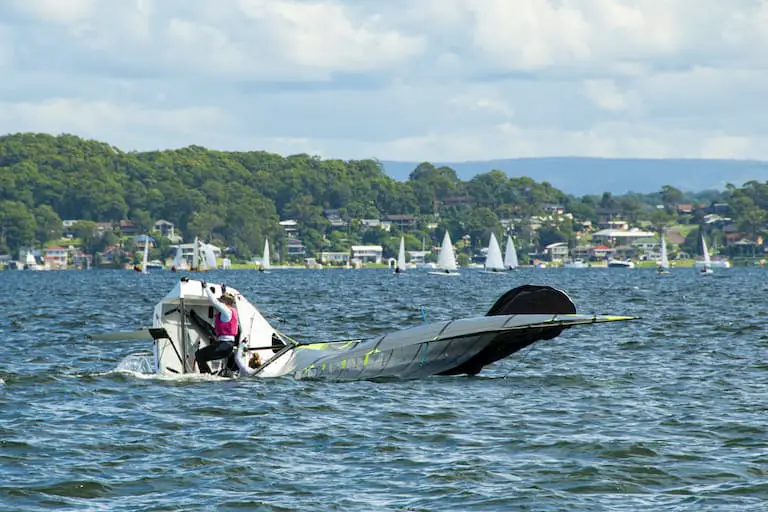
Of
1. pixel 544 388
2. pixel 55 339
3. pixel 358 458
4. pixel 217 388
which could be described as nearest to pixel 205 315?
pixel 217 388

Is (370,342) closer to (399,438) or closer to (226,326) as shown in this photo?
(226,326)

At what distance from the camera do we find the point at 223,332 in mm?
27891

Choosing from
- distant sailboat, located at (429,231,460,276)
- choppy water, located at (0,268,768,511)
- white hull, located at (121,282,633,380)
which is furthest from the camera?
distant sailboat, located at (429,231,460,276)

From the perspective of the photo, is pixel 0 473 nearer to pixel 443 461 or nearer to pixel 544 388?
pixel 443 461

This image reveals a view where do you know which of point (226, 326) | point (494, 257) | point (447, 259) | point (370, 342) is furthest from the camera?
point (494, 257)

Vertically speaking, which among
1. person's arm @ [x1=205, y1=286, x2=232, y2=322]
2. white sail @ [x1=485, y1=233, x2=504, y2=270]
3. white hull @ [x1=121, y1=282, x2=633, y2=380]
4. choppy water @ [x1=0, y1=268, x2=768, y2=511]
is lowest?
choppy water @ [x1=0, y1=268, x2=768, y2=511]

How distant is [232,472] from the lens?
18.6 m

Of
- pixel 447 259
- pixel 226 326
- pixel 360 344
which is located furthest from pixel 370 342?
pixel 447 259

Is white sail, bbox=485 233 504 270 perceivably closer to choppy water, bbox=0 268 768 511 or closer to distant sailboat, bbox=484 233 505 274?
distant sailboat, bbox=484 233 505 274

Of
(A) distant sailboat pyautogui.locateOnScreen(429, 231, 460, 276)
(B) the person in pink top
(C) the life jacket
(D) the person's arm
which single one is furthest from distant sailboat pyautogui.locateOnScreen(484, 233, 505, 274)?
(D) the person's arm

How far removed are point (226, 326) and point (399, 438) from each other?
760 centimetres

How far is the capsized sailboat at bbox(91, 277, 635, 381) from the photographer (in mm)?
27344

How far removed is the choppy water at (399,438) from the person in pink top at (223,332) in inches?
27.8

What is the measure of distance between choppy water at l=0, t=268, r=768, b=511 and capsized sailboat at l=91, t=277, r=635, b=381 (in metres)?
0.58
